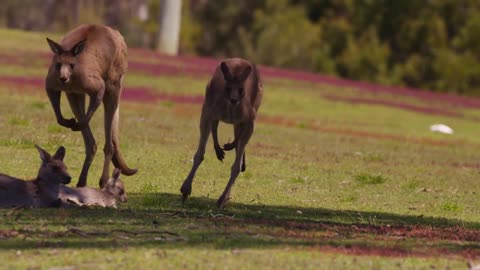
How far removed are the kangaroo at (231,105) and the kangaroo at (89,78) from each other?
1388 mm

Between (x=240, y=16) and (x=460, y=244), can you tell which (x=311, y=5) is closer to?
(x=240, y=16)

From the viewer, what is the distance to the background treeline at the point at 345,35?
3007 inches

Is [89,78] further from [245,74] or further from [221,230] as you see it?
[221,230]

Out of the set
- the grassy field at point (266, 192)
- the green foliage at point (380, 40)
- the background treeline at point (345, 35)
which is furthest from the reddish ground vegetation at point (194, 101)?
the green foliage at point (380, 40)

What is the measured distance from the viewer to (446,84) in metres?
76.6

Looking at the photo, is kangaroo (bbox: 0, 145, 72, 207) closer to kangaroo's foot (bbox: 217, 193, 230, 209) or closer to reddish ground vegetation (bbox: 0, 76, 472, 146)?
kangaroo's foot (bbox: 217, 193, 230, 209)

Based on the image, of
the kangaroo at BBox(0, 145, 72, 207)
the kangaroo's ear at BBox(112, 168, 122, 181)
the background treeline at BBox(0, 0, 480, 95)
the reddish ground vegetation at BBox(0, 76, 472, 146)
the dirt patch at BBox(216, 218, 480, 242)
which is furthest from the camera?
the background treeline at BBox(0, 0, 480, 95)

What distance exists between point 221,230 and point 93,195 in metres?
2.53

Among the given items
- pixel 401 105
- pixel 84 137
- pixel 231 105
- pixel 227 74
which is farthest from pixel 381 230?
pixel 401 105

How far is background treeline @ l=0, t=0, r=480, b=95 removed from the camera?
7638 centimetres

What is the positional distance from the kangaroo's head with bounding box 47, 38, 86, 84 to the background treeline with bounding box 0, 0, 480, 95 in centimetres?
5735

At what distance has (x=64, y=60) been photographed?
14.4 m

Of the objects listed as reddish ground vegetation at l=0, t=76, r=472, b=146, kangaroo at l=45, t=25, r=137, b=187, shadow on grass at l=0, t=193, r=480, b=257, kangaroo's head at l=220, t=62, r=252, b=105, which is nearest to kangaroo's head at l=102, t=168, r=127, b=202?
shadow on grass at l=0, t=193, r=480, b=257

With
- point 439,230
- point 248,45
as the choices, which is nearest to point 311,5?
point 248,45
